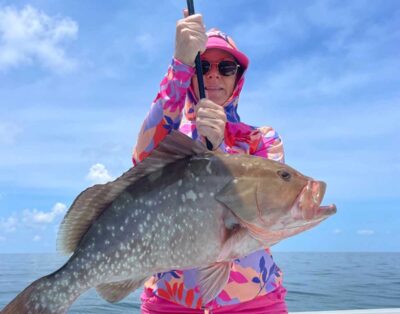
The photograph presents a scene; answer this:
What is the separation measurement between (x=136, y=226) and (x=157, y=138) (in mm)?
761

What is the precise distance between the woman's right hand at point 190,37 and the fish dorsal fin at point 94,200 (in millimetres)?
598

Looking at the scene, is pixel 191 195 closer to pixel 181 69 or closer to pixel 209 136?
pixel 209 136

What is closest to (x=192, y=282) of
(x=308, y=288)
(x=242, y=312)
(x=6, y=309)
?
(x=242, y=312)

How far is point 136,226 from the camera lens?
2.82 m

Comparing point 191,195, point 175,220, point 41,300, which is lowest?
point 41,300

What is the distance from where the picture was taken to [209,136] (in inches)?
117

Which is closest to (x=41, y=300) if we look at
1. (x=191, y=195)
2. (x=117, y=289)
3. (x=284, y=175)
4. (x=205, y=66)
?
(x=117, y=289)

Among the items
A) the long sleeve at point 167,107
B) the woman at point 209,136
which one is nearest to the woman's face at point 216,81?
the woman at point 209,136

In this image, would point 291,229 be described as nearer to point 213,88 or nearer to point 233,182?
point 233,182

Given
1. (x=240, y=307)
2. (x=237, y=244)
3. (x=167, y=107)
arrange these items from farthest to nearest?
(x=240, y=307) → (x=167, y=107) → (x=237, y=244)

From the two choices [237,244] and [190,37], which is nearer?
[237,244]

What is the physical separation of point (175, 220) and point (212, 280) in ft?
1.32

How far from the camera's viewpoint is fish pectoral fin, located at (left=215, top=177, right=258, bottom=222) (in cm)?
261

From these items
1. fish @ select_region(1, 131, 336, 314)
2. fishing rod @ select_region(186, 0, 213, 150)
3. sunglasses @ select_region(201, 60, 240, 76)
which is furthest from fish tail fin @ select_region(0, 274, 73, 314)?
sunglasses @ select_region(201, 60, 240, 76)
